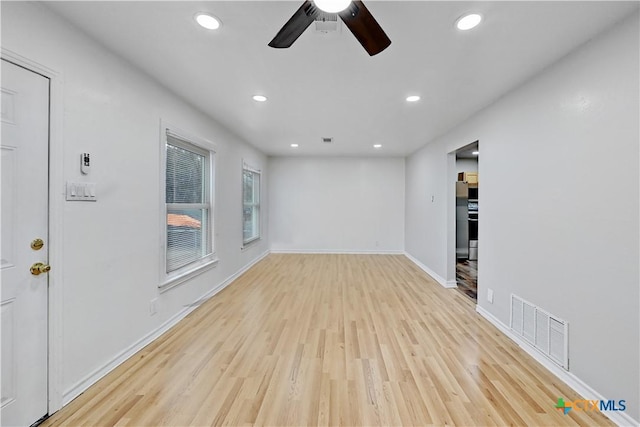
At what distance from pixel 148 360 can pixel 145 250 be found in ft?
2.99

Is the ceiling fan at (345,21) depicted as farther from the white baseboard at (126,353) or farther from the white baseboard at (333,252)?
the white baseboard at (333,252)

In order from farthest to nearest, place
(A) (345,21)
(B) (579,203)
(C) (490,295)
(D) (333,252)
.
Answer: (D) (333,252) → (C) (490,295) → (B) (579,203) → (A) (345,21)

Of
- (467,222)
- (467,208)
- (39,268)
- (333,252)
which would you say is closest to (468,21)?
(39,268)

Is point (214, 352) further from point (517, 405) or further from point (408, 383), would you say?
point (517, 405)

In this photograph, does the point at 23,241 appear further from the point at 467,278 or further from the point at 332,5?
the point at 467,278

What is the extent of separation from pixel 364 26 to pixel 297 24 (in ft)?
1.08

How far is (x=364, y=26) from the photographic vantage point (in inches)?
51.3

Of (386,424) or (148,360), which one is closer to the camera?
(386,424)

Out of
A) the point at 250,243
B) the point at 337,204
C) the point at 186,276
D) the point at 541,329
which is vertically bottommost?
the point at 541,329

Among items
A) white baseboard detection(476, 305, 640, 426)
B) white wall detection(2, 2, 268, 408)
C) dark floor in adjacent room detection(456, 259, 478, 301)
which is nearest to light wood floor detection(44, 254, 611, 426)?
white baseboard detection(476, 305, 640, 426)

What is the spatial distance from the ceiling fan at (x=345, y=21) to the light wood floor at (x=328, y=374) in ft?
7.03

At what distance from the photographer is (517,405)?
170 centimetres

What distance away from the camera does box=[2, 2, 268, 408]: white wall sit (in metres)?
1.66

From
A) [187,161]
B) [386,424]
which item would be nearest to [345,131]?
[187,161]
